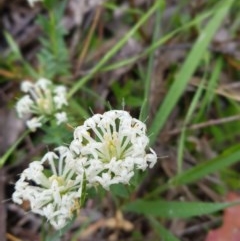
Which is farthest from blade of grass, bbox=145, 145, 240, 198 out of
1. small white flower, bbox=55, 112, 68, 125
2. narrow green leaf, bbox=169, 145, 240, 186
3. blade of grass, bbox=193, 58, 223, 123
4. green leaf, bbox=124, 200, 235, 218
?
small white flower, bbox=55, 112, 68, 125

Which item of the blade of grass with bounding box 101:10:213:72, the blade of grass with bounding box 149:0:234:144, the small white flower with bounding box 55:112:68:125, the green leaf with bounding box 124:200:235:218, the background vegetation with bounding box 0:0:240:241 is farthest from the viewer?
the blade of grass with bounding box 101:10:213:72

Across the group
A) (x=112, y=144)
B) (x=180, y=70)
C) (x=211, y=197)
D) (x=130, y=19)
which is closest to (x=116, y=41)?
(x=130, y=19)

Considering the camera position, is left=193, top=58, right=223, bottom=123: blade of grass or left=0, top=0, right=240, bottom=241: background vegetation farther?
left=193, top=58, right=223, bottom=123: blade of grass

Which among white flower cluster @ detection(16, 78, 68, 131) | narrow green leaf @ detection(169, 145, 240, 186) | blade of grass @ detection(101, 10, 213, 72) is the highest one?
blade of grass @ detection(101, 10, 213, 72)

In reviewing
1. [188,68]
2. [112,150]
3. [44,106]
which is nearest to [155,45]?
[188,68]

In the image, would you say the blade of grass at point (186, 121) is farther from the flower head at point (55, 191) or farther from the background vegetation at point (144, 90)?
the flower head at point (55, 191)

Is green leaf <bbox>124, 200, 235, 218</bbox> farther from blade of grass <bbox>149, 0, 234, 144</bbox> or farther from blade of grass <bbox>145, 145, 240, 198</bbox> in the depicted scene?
blade of grass <bbox>149, 0, 234, 144</bbox>

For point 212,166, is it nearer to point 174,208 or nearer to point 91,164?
point 174,208
